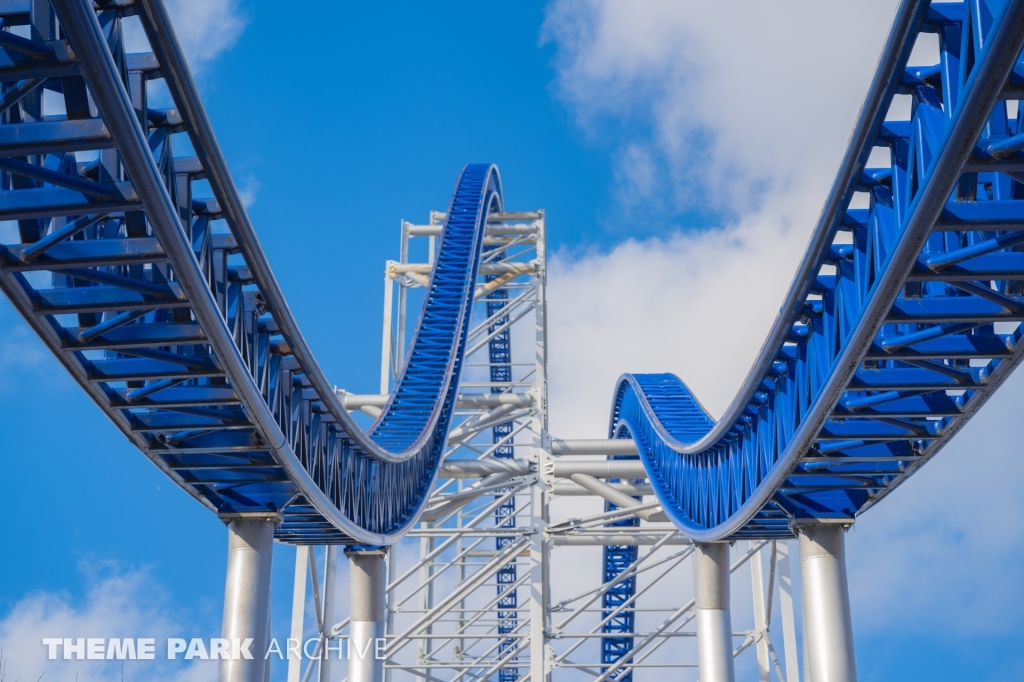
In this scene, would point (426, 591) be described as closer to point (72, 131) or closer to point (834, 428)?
point (834, 428)

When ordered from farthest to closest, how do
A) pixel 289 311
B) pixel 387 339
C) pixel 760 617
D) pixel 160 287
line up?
pixel 387 339 → pixel 760 617 → pixel 289 311 → pixel 160 287

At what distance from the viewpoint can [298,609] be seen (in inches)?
764

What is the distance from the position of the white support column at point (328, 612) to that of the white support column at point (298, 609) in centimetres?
38

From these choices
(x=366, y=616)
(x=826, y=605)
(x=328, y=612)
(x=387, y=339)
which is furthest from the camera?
(x=387, y=339)

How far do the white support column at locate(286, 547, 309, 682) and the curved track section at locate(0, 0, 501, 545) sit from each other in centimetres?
456

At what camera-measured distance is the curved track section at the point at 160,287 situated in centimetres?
670

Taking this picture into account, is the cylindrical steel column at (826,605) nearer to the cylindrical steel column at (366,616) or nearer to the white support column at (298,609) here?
the cylindrical steel column at (366,616)

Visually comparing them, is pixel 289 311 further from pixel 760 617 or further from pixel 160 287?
pixel 760 617

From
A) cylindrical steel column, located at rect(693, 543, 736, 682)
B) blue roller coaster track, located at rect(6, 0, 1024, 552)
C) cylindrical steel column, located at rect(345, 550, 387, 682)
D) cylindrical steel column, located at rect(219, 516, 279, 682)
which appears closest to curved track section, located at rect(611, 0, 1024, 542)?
blue roller coaster track, located at rect(6, 0, 1024, 552)

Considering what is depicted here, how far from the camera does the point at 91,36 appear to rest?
19.9ft

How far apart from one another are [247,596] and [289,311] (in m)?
3.35

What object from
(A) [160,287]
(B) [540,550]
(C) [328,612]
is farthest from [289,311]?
(B) [540,550]

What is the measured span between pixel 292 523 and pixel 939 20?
972 centimetres

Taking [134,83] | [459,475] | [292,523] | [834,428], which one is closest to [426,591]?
[459,475]
